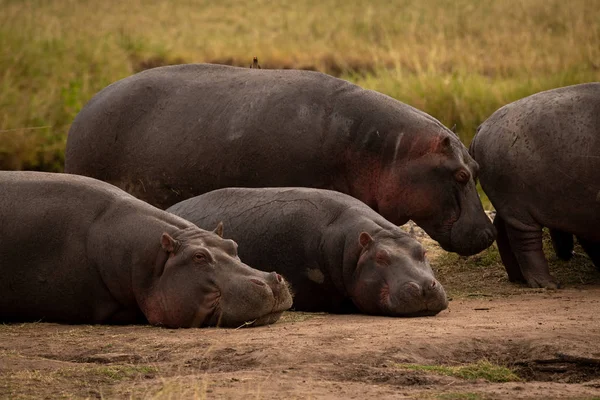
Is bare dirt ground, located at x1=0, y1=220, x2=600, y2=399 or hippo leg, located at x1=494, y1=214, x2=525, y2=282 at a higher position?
bare dirt ground, located at x1=0, y1=220, x2=600, y2=399

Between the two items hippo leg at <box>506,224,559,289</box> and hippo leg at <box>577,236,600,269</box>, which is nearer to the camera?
hippo leg at <box>506,224,559,289</box>

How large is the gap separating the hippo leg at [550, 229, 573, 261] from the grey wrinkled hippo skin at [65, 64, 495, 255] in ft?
3.79

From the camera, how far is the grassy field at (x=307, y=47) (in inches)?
603

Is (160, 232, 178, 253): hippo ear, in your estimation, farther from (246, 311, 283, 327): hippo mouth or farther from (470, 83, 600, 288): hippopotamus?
(470, 83, 600, 288): hippopotamus

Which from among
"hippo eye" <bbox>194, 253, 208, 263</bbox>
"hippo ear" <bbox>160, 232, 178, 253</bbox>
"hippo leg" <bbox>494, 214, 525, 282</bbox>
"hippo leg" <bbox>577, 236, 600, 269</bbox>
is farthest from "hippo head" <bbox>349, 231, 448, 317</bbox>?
"hippo leg" <bbox>577, 236, 600, 269</bbox>

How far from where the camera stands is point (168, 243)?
7.73 metres

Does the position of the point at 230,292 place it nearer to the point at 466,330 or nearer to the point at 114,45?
the point at 466,330

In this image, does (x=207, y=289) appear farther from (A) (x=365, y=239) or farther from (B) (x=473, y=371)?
(B) (x=473, y=371)

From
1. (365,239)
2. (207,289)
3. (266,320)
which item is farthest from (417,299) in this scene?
(207,289)

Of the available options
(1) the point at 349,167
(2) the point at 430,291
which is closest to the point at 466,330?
(2) the point at 430,291

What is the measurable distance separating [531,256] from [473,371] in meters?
3.91

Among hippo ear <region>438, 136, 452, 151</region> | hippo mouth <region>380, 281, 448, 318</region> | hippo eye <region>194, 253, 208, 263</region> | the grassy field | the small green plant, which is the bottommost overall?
the grassy field

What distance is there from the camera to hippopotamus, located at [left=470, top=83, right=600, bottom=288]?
9664 millimetres

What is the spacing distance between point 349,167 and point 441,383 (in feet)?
12.9
